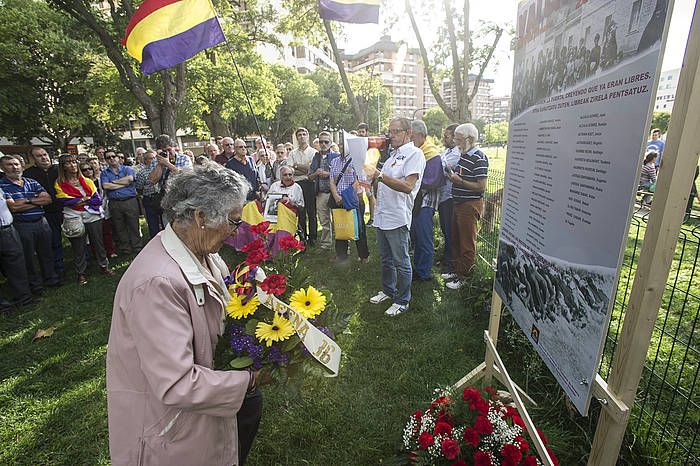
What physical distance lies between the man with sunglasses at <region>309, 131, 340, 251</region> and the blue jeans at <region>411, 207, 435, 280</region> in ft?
6.23

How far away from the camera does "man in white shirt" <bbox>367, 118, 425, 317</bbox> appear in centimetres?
389

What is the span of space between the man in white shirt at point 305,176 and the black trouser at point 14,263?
13.9 feet

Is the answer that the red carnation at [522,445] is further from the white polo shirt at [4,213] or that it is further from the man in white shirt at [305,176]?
the white polo shirt at [4,213]

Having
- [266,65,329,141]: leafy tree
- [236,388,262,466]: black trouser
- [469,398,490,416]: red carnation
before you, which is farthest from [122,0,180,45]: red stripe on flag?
[266,65,329,141]: leafy tree

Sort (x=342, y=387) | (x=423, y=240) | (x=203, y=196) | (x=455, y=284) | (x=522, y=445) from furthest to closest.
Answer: (x=423, y=240) → (x=455, y=284) → (x=342, y=387) → (x=522, y=445) → (x=203, y=196)

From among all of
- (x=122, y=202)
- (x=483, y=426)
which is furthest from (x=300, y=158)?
(x=483, y=426)

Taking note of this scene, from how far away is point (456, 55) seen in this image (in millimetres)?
11188

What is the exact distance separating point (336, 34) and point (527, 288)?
1402 cm

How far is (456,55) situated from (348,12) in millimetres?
5824

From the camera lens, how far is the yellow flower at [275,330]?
1738 millimetres

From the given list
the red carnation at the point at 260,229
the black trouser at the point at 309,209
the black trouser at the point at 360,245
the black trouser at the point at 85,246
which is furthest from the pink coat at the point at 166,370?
the black trouser at the point at 309,209

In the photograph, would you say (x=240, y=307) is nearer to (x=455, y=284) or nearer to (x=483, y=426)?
(x=483, y=426)

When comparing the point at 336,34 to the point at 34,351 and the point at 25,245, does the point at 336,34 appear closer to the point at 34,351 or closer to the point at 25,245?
the point at 25,245

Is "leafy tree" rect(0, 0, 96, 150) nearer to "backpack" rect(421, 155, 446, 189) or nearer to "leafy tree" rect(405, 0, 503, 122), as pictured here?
"leafy tree" rect(405, 0, 503, 122)
